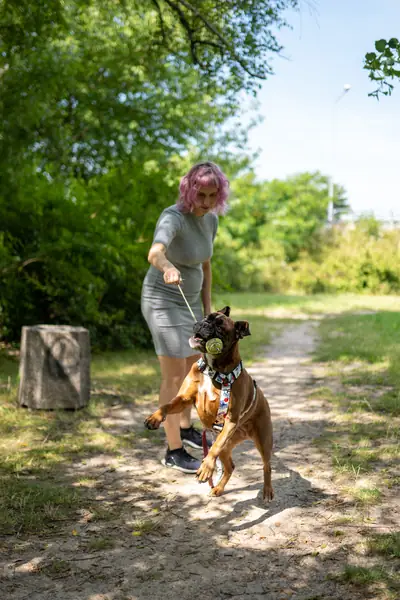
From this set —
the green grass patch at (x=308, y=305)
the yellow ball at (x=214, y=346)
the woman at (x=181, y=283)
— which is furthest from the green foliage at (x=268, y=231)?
the yellow ball at (x=214, y=346)

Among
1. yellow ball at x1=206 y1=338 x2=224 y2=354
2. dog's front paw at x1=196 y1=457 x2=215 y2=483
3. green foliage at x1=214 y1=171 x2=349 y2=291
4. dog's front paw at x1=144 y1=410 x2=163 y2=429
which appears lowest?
dog's front paw at x1=196 y1=457 x2=215 y2=483

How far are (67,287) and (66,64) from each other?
3.42 meters

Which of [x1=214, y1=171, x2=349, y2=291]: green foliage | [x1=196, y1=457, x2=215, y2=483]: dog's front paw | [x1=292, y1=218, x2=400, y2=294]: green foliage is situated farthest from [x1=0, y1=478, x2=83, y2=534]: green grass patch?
[x1=292, y1=218, x2=400, y2=294]: green foliage

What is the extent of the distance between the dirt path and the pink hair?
210 cm

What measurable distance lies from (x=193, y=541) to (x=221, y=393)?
2.96 ft

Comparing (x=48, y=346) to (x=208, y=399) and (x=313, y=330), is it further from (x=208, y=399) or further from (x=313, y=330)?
(x=313, y=330)

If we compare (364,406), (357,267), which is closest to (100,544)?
(364,406)

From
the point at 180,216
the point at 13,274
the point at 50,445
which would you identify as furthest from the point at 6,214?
the point at 180,216

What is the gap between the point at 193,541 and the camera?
3.61 metres

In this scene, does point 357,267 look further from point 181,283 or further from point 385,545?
point 385,545

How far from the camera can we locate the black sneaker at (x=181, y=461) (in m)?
4.78

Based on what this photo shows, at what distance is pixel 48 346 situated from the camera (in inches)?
271

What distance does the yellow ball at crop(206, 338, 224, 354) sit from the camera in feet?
10.9

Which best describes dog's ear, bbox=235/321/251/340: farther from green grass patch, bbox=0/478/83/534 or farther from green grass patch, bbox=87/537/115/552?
green grass patch, bbox=0/478/83/534
